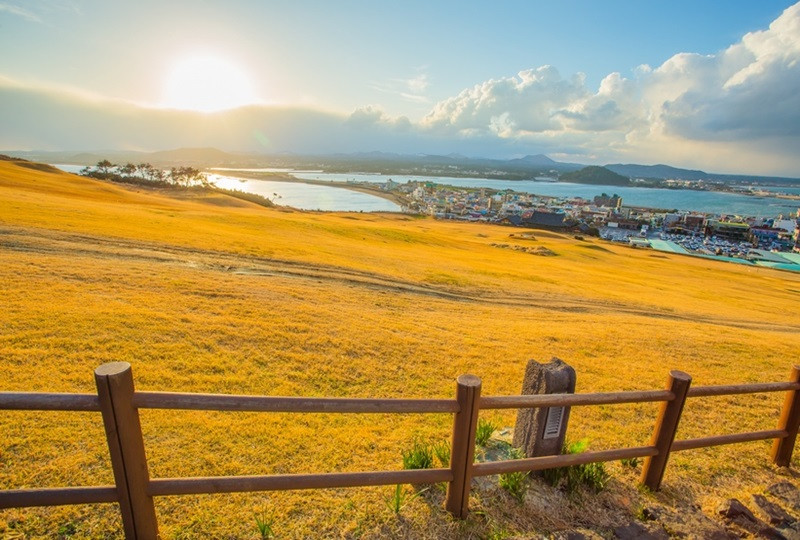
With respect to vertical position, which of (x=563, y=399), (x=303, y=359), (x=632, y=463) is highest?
(x=563, y=399)

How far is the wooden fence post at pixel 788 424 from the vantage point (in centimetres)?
535

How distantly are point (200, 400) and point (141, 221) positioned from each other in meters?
22.6

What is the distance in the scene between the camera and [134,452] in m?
3.01

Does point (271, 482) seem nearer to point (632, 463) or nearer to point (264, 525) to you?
point (264, 525)

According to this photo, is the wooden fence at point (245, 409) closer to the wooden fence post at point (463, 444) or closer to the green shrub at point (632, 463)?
Result: the wooden fence post at point (463, 444)

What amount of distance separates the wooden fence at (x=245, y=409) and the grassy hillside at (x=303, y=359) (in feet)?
2.10

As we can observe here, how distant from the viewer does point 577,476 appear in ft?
15.2

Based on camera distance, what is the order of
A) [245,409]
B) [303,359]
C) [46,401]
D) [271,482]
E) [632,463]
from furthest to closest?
[303,359]
[632,463]
[271,482]
[245,409]
[46,401]

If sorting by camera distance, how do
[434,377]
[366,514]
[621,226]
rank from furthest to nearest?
[621,226], [434,377], [366,514]

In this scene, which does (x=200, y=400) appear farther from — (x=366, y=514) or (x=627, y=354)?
(x=627, y=354)

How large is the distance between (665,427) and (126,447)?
5306 mm

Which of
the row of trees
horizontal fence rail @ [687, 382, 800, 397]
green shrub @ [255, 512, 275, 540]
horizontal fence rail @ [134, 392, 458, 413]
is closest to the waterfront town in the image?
the row of trees

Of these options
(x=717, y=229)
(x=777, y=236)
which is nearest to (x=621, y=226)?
(x=717, y=229)

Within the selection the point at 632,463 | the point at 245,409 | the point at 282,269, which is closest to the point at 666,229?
the point at 282,269
